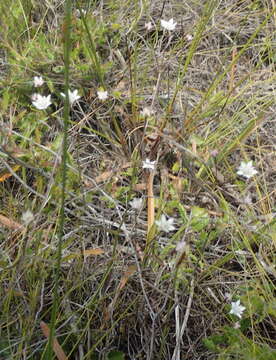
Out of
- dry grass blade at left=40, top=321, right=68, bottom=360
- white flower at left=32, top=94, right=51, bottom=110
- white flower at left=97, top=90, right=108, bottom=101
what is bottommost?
dry grass blade at left=40, top=321, right=68, bottom=360

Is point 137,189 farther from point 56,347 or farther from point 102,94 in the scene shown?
point 56,347

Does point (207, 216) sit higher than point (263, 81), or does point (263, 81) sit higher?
point (263, 81)

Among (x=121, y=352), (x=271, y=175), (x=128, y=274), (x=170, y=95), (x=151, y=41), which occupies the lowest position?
(x=121, y=352)

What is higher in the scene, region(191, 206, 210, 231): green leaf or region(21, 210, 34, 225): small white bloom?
region(21, 210, 34, 225): small white bloom

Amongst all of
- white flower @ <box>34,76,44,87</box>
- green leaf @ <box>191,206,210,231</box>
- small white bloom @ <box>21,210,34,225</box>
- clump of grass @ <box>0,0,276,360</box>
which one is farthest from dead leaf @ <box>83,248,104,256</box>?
white flower @ <box>34,76,44,87</box>

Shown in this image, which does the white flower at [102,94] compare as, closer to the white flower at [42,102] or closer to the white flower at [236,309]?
the white flower at [42,102]

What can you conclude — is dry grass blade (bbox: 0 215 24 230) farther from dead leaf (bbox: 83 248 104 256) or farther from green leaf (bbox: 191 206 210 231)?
green leaf (bbox: 191 206 210 231)

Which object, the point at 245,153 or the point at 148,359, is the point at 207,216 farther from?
the point at 148,359

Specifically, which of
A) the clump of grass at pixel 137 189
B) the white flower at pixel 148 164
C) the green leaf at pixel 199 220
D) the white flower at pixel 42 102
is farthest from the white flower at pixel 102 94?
the green leaf at pixel 199 220

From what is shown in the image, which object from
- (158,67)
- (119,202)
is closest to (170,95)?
(158,67)
